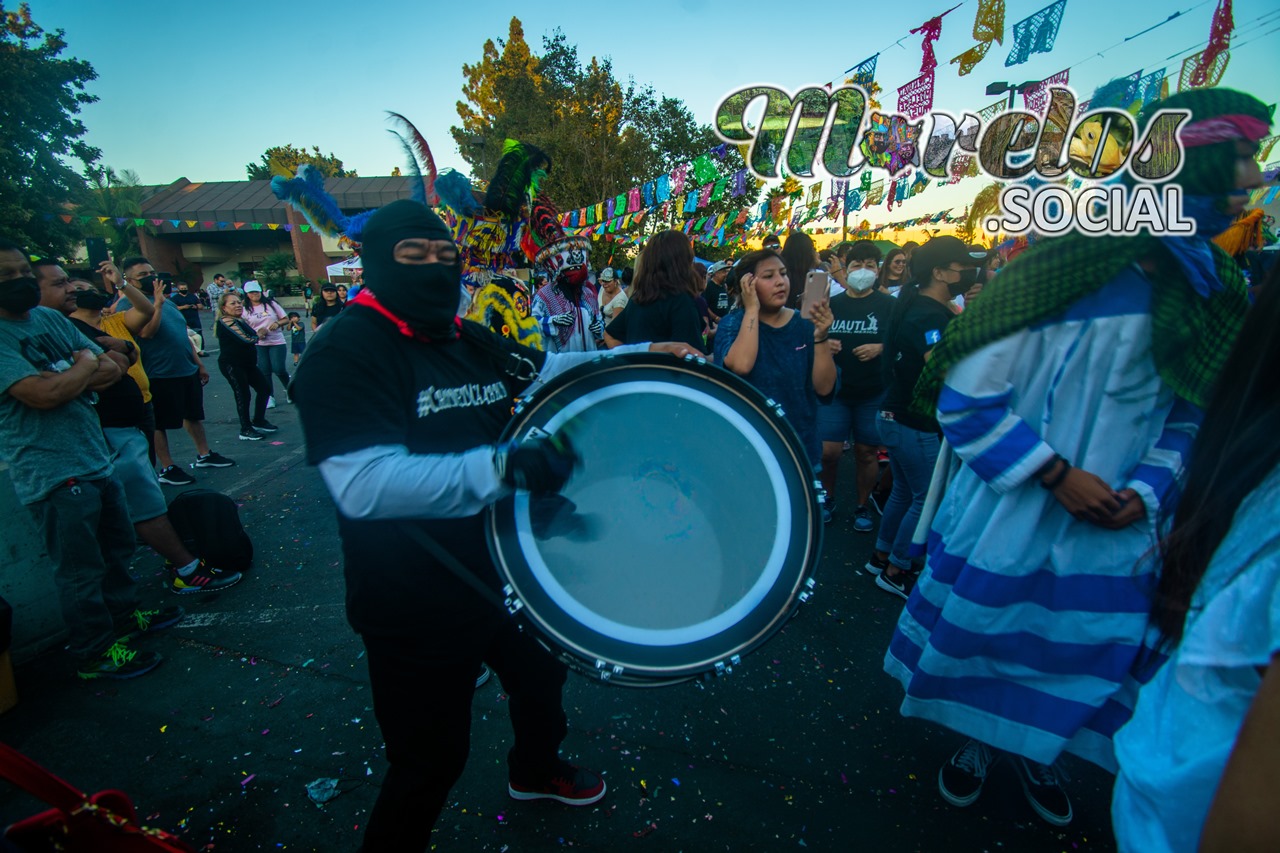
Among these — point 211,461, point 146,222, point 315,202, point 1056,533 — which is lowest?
point 211,461

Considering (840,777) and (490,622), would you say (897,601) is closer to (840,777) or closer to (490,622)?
(840,777)

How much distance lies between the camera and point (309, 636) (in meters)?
3.29

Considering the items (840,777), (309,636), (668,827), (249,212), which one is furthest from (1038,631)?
(249,212)

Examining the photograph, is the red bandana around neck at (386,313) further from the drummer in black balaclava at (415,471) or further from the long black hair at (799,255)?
the long black hair at (799,255)

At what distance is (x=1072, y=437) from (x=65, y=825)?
8.92 ft

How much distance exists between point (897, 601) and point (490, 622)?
275 cm

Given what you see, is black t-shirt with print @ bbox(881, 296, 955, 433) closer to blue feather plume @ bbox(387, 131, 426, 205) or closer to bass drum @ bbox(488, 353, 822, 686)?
bass drum @ bbox(488, 353, 822, 686)

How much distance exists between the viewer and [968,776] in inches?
85.4

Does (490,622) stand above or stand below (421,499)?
below

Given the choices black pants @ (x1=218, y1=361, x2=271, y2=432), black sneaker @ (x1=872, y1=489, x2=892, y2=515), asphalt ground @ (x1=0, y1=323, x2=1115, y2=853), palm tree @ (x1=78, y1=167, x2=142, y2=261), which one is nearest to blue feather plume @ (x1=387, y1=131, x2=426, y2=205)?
asphalt ground @ (x1=0, y1=323, x2=1115, y2=853)

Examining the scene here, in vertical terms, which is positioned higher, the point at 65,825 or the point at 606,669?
the point at 606,669

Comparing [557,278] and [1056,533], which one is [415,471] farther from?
[557,278]

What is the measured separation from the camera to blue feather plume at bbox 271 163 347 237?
2695mm

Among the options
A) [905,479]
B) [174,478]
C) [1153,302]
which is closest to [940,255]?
[905,479]
